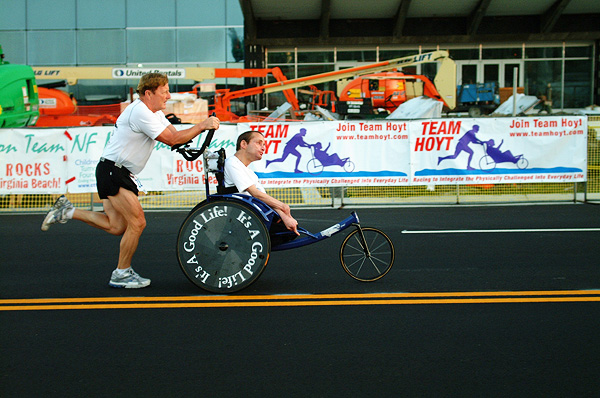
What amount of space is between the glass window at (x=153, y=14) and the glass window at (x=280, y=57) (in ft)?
16.1

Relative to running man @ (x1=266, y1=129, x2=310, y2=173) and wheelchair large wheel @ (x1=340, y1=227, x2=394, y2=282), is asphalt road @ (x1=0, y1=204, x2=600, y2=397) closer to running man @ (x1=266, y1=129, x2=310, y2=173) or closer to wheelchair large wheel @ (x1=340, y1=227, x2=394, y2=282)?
wheelchair large wheel @ (x1=340, y1=227, x2=394, y2=282)

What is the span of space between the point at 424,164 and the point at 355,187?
1.34 metres

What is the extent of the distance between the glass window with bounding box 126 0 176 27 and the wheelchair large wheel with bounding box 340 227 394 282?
25937 millimetres

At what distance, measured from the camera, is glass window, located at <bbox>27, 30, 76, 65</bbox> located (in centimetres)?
3048

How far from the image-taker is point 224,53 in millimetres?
30953

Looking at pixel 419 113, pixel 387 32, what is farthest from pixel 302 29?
pixel 419 113

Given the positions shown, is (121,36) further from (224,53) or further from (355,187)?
(355,187)

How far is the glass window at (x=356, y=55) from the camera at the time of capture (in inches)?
1298

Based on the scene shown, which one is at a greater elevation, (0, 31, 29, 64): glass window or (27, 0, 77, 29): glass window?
(27, 0, 77, 29): glass window

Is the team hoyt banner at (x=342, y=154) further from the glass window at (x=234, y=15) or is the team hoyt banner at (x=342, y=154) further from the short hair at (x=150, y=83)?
the glass window at (x=234, y=15)

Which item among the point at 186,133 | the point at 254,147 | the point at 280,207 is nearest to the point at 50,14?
the point at 254,147

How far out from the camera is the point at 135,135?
6.24 metres

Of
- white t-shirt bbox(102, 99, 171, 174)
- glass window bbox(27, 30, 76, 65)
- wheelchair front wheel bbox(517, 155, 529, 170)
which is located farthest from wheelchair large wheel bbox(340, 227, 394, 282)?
glass window bbox(27, 30, 76, 65)

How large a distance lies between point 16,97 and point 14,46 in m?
15.1
